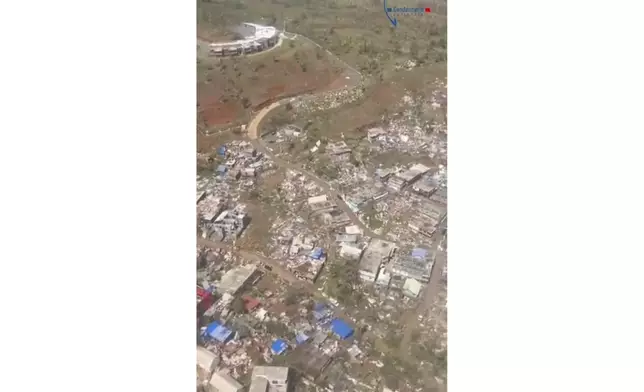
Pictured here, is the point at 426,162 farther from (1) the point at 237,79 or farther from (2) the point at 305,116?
(1) the point at 237,79

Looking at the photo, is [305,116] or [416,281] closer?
[416,281]

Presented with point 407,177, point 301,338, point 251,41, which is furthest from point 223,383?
point 251,41

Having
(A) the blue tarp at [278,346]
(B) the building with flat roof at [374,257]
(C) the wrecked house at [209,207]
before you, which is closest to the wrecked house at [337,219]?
(B) the building with flat roof at [374,257]

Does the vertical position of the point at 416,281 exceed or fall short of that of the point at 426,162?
it falls short

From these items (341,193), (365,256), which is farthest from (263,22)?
(365,256)

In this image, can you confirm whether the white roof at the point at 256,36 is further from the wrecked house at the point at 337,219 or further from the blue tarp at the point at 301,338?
the blue tarp at the point at 301,338

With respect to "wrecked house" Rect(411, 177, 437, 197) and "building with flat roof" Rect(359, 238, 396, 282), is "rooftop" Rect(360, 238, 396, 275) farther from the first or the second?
"wrecked house" Rect(411, 177, 437, 197)

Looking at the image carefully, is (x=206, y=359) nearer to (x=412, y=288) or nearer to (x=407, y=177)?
(x=412, y=288)
